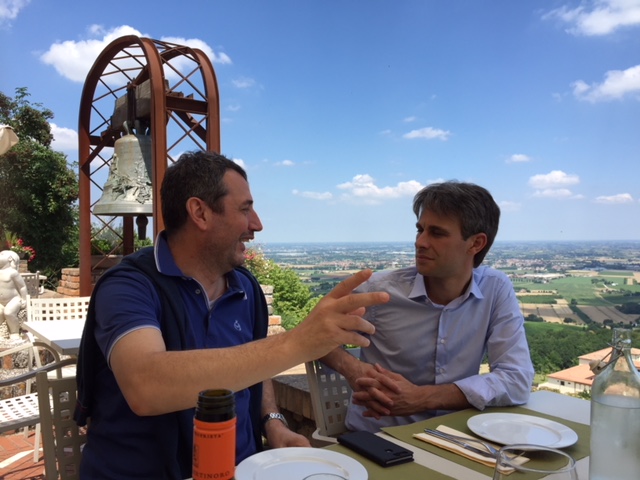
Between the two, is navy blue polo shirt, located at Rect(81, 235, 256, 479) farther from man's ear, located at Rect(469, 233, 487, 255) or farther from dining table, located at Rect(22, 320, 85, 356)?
dining table, located at Rect(22, 320, 85, 356)

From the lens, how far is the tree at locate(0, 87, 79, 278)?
35.2 ft

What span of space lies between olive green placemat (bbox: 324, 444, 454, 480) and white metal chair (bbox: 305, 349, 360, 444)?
2.11 ft

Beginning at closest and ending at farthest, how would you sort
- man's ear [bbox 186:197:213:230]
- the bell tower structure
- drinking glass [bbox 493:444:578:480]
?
1. drinking glass [bbox 493:444:578:480]
2. man's ear [bbox 186:197:213:230]
3. the bell tower structure

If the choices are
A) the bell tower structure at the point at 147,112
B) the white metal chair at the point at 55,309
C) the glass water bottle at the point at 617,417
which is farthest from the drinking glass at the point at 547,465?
the white metal chair at the point at 55,309

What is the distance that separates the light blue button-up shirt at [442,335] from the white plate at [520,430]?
0.31 m

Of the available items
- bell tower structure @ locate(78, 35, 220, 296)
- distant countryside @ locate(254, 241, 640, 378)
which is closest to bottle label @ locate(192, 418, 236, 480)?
distant countryside @ locate(254, 241, 640, 378)

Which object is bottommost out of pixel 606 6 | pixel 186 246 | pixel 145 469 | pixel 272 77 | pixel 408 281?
pixel 145 469

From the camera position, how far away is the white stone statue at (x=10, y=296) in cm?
388

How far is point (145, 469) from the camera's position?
3.73 ft

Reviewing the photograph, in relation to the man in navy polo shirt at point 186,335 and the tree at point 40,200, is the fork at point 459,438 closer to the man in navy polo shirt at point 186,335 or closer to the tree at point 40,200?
the man in navy polo shirt at point 186,335

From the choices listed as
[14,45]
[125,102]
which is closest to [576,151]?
[125,102]

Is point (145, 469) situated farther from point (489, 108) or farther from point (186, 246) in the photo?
point (489, 108)

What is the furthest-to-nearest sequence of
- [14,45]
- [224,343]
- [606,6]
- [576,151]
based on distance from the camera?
1. [14,45]
2. [576,151]
3. [606,6]
4. [224,343]

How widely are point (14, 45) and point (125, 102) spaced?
1032cm
